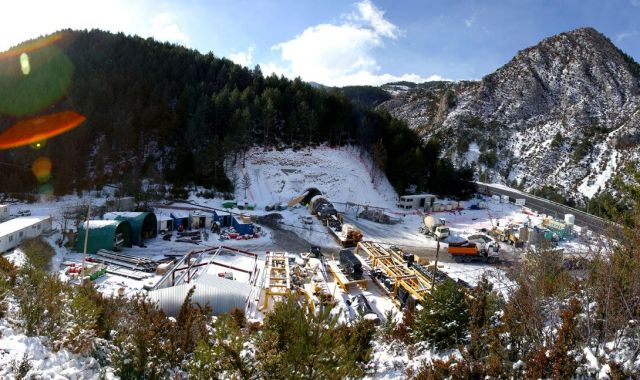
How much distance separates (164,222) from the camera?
1091 inches

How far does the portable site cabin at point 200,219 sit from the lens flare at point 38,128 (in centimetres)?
2450

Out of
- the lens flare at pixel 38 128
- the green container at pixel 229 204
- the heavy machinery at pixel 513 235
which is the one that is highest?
the lens flare at pixel 38 128

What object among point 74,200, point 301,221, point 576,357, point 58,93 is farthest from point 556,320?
point 58,93

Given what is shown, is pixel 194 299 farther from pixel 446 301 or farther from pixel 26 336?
pixel 446 301

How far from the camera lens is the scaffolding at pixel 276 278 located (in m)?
17.1

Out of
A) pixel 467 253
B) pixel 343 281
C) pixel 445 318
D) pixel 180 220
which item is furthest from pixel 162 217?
pixel 445 318

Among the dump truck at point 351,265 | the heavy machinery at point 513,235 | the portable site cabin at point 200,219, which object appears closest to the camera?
the dump truck at point 351,265

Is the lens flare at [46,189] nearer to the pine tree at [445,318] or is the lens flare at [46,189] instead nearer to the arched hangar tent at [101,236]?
the arched hangar tent at [101,236]

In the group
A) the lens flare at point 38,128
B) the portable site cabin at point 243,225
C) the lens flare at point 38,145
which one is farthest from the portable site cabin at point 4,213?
the lens flare at point 38,128

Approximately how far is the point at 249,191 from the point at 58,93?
30663 mm

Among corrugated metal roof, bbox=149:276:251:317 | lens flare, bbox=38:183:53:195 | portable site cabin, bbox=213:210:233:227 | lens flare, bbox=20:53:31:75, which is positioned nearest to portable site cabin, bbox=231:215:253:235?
portable site cabin, bbox=213:210:233:227

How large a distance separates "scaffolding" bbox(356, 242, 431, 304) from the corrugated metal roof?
7.38 m

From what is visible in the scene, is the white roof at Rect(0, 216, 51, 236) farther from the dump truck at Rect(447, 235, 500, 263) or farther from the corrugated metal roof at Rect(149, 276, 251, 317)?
the dump truck at Rect(447, 235, 500, 263)

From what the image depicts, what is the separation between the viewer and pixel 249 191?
134ft
